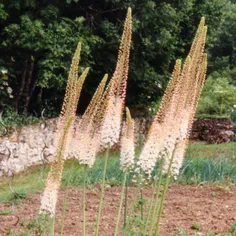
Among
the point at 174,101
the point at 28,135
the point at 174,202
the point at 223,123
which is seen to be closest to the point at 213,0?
the point at 223,123

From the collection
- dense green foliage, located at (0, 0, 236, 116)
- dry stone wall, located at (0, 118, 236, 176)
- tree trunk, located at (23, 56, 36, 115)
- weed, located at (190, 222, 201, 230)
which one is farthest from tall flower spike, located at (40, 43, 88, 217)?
tree trunk, located at (23, 56, 36, 115)

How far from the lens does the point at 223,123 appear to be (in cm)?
1762

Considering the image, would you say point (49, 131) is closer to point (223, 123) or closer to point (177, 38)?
point (177, 38)

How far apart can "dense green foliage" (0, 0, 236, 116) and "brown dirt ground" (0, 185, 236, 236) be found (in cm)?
527

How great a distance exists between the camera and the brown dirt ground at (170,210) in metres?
5.00

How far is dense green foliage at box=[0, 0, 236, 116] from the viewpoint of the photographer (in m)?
11.3

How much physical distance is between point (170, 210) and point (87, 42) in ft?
23.0

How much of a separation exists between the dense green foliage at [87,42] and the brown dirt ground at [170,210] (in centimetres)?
527

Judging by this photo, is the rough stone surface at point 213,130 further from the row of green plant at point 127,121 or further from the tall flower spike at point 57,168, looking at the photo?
the tall flower spike at point 57,168

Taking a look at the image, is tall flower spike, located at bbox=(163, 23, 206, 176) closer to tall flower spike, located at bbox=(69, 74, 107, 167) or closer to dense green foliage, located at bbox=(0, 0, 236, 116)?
tall flower spike, located at bbox=(69, 74, 107, 167)

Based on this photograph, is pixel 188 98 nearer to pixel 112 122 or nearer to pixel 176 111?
pixel 176 111

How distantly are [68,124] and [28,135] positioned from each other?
9574 millimetres

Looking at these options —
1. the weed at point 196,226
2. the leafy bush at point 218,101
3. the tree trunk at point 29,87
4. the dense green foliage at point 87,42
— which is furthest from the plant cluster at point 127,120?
the leafy bush at point 218,101

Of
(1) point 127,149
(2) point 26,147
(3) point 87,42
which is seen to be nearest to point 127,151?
(1) point 127,149
